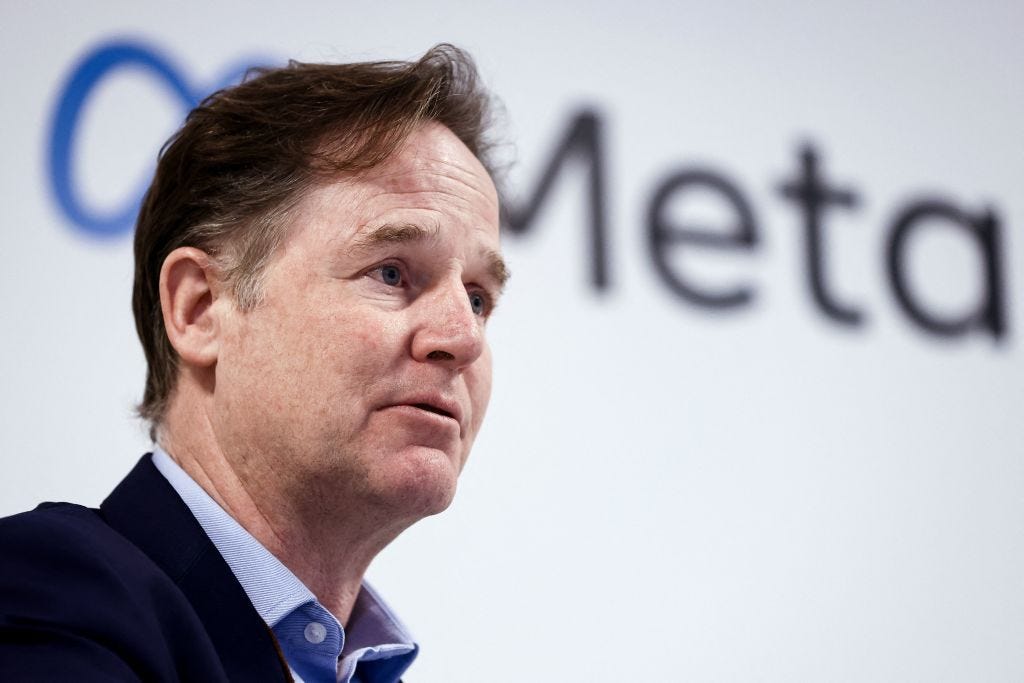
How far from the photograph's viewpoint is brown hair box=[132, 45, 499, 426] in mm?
1348

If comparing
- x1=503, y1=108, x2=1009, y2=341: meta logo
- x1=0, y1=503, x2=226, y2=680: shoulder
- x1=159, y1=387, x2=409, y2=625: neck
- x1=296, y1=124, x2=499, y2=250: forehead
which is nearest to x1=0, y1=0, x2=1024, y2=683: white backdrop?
x1=503, y1=108, x2=1009, y2=341: meta logo

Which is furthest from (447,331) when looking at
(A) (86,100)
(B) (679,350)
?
(B) (679,350)

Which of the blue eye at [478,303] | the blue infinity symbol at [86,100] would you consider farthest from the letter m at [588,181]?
the blue eye at [478,303]

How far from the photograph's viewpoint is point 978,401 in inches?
104

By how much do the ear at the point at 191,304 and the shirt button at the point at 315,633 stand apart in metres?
0.33

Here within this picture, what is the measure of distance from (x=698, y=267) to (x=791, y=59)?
0.61 m

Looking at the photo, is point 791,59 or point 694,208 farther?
point 791,59

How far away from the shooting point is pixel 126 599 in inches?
37.7

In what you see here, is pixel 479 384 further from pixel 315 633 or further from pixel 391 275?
pixel 315 633

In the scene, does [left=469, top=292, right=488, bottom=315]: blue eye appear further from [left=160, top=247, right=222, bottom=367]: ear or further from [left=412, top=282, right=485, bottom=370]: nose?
[left=160, top=247, right=222, bottom=367]: ear

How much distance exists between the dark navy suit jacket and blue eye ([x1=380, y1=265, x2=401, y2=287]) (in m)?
0.33

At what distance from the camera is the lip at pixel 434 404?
50.0 inches

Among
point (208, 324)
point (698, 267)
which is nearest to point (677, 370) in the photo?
point (698, 267)

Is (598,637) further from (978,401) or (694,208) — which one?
(978,401)
